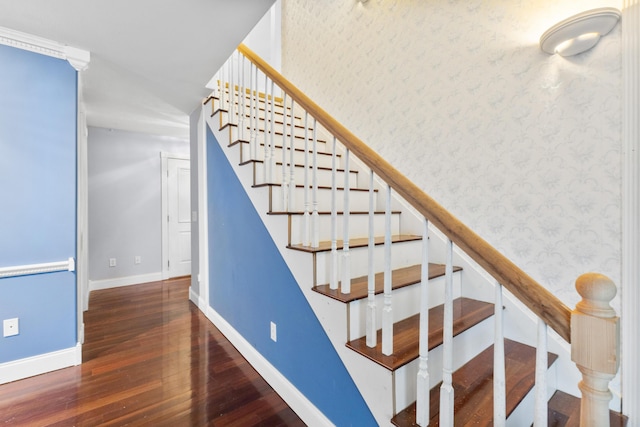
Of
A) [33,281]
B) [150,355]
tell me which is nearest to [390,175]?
[150,355]

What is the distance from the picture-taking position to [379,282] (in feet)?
5.04

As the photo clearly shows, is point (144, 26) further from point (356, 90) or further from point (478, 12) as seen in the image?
point (478, 12)

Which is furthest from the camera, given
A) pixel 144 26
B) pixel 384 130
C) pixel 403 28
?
pixel 384 130

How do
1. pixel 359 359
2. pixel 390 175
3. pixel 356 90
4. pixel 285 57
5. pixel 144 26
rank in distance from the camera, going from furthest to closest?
pixel 285 57 < pixel 356 90 < pixel 144 26 < pixel 359 359 < pixel 390 175

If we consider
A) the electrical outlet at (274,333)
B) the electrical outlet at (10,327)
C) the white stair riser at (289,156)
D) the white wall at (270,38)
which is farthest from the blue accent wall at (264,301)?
the white wall at (270,38)

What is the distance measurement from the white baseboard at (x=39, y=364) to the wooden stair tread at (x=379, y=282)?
200cm

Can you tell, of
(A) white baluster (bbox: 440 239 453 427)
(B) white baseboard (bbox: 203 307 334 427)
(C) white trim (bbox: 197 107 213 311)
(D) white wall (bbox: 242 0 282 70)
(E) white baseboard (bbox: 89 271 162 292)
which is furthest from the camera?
(E) white baseboard (bbox: 89 271 162 292)

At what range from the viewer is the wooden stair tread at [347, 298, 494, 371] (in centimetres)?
114

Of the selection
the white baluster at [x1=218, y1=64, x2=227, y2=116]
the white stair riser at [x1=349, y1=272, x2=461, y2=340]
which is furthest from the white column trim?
the white baluster at [x1=218, y1=64, x2=227, y2=116]

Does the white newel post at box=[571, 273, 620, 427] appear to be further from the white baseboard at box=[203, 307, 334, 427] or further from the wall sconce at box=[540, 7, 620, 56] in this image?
the wall sconce at box=[540, 7, 620, 56]

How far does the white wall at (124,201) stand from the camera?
3.89m

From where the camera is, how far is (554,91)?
4.69 feet

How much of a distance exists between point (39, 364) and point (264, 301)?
1.63m

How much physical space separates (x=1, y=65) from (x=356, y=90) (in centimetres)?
248
